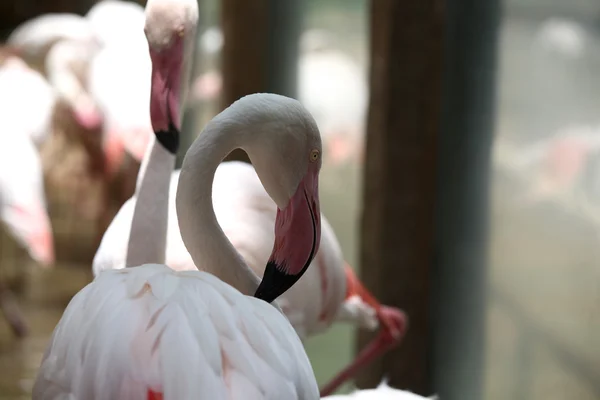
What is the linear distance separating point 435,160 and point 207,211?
3.96ft

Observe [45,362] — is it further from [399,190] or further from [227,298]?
[399,190]

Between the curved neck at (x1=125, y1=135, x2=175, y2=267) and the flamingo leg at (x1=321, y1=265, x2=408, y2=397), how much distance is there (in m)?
0.67

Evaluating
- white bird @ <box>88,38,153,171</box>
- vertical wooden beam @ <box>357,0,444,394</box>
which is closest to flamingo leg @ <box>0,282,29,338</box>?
white bird @ <box>88,38,153,171</box>

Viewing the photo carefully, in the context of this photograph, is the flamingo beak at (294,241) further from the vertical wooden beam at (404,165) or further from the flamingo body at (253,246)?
the vertical wooden beam at (404,165)

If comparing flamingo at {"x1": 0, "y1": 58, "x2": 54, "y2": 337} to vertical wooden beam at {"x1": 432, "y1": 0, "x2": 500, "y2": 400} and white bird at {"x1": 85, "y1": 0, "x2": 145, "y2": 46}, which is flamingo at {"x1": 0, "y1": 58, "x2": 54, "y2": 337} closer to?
white bird at {"x1": 85, "y1": 0, "x2": 145, "y2": 46}

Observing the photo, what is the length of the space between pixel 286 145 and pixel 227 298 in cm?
35

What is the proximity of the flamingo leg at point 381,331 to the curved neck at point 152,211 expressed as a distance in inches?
26.3

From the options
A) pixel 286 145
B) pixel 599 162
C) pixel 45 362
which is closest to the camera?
pixel 45 362

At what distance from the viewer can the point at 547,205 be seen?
7.32 feet

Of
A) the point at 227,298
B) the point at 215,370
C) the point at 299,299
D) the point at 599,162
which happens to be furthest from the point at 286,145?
the point at 599,162

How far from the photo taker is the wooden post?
12.8 ft

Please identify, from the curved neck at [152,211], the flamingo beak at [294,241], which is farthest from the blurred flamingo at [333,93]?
the flamingo beak at [294,241]

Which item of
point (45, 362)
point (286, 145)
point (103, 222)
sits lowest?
point (103, 222)

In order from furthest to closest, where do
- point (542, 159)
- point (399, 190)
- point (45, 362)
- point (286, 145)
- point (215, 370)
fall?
point (399, 190), point (542, 159), point (286, 145), point (45, 362), point (215, 370)
